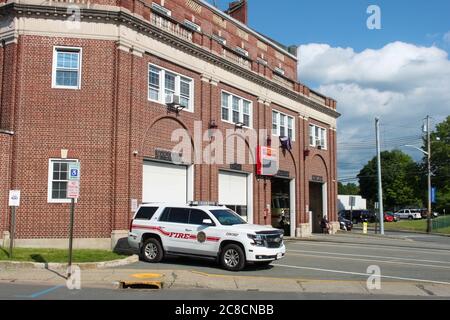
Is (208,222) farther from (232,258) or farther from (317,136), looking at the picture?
(317,136)

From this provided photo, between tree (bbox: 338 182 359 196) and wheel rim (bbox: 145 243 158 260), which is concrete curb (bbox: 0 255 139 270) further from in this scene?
tree (bbox: 338 182 359 196)

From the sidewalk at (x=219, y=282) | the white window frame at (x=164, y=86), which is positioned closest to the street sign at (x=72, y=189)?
the sidewalk at (x=219, y=282)

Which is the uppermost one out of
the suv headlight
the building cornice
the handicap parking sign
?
the building cornice

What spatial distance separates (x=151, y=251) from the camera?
56.9 feet

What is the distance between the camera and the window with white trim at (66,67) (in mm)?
21344

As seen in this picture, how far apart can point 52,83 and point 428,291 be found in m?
16.3

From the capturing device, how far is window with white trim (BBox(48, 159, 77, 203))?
67.5 ft

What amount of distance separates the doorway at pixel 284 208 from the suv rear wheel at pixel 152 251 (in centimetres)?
1835

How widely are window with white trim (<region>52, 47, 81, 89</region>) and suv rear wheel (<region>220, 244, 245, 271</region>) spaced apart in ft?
33.3

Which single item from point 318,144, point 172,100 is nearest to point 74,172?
point 172,100

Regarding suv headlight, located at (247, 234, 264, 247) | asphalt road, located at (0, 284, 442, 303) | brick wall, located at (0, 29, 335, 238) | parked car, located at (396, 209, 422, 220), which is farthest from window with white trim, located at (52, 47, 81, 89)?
parked car, located at (396, 209, 422, 220)
